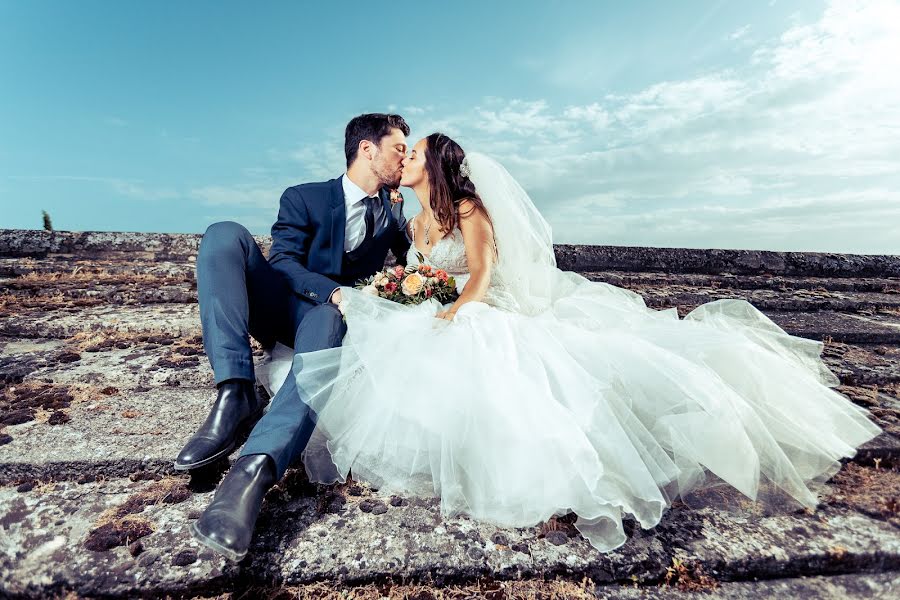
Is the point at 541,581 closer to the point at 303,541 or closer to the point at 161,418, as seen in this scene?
the point at 303,541

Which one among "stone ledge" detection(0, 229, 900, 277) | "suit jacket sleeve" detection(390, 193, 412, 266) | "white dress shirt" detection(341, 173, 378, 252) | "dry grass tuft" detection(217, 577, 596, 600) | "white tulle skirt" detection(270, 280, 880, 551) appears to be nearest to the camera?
"dry grass tuft" detection(217, 577, 596, 600)

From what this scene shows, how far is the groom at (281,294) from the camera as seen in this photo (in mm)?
1513

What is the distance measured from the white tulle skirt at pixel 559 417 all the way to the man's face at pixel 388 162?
1.10 m

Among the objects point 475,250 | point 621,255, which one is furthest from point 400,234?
point 621,255

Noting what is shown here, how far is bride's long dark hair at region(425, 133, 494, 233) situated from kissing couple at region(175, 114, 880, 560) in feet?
0.04

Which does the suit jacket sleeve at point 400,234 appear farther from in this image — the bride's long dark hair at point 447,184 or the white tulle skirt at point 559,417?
the white tulle skirt at point 559,417

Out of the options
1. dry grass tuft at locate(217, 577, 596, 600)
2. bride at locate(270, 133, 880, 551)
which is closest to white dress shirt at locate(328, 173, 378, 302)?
A: bride at locate(270, 133, 880, 551)

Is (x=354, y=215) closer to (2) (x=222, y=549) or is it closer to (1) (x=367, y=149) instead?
(1) (x=367, y=149)

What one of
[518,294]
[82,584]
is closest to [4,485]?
[82,584]

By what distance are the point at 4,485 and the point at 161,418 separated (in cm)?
50

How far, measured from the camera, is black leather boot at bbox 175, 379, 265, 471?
1.64 m

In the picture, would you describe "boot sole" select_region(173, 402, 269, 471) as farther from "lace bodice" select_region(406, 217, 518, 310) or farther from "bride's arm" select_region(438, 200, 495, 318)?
"lace bodice" select_region(406, 217, 518, 310)

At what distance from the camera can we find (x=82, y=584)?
1.24 m

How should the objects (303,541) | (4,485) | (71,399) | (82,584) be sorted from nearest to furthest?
(82,584)
(303,541)
(4,485)
(71,399)
